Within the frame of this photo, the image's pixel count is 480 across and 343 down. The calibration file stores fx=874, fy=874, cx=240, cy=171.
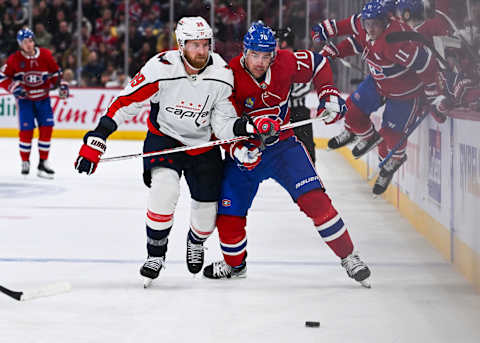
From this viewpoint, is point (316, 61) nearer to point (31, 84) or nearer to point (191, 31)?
point (191, 31)

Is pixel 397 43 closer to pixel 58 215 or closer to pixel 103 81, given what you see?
pixel 58 215

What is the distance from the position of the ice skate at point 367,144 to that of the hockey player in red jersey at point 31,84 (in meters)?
3.11

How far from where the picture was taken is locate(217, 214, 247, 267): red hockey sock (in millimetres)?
3695

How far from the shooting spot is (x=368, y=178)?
7.63 meters

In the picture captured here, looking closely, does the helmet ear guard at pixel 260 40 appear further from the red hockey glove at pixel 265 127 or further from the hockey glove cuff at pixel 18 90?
the hockey glove cuff at pixel 18 90

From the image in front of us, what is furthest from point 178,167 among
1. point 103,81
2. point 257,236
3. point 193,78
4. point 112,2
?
point 112,2

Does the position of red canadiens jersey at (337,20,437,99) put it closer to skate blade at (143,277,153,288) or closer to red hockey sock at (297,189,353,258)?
red hockey sock at (297,189,353,258)

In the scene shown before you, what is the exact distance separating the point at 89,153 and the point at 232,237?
725 mm

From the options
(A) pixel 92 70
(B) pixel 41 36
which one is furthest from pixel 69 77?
(B) pixel 41 36

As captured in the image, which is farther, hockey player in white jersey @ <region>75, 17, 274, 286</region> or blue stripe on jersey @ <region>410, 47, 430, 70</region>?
blue stripe on jersey @ <region>410, 47, 430, 70</region>

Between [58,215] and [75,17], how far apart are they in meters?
7.58

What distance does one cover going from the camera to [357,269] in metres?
3.61

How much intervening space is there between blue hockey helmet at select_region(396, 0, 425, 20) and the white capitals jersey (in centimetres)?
158

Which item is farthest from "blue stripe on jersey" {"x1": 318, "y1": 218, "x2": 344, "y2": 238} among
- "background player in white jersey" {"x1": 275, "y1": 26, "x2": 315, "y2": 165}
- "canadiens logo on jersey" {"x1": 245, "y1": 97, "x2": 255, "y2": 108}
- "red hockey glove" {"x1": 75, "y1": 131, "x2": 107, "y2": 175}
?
"background player in white jersey" {"x1": 275, "y1": 26, "x2": 315, "y2": 165}
